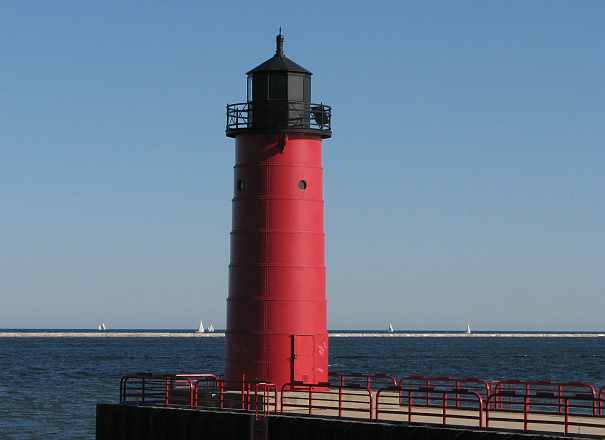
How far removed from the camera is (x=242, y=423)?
32.4 metres

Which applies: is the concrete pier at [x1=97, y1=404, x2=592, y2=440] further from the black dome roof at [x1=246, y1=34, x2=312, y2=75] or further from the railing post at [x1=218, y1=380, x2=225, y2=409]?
the black dome roof at [x1=246, y1=34, x2=312, y2=75]

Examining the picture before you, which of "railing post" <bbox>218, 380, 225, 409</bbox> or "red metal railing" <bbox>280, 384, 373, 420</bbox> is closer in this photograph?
"red metal railing" <bbox>280, 384, 373, 420</bbox>

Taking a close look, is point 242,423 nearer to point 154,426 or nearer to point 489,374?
point 154,426

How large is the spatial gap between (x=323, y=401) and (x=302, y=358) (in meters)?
1.86

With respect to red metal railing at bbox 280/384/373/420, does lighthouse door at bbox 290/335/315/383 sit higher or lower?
higher

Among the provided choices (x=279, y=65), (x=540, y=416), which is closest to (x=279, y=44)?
(x=279, y=65)

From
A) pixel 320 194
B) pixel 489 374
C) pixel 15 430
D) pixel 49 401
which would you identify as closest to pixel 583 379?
pixel 489 374

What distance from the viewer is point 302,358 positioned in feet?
122

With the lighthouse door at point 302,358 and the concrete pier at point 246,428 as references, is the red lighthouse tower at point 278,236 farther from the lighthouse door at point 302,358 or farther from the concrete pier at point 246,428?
the concrete pier at point 246,428

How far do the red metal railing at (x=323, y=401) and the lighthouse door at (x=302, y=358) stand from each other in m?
0.33

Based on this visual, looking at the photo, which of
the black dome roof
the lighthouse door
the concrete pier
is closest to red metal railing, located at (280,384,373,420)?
the lighthouse door

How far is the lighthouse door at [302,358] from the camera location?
3716 centimetres

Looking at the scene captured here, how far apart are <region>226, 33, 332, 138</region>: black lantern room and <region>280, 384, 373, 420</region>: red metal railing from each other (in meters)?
7.70

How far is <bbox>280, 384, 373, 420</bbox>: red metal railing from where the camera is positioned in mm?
32688
